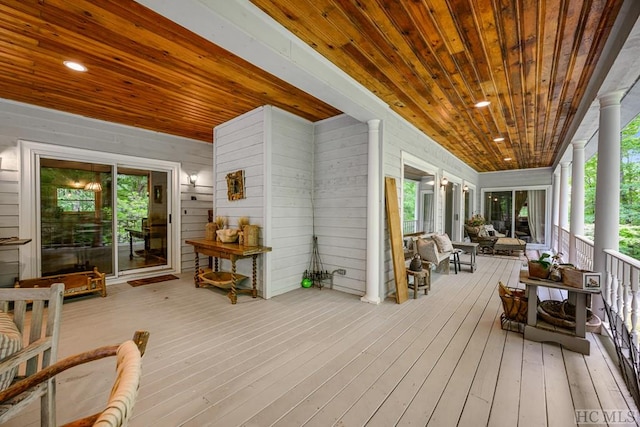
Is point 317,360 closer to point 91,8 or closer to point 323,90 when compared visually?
point 323,90

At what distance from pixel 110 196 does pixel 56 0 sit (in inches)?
137

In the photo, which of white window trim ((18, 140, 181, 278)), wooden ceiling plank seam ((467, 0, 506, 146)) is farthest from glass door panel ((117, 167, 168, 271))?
wooden ceiling plank seam ((467, 0, 506, 146))

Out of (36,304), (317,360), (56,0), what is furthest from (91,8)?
(317,360)

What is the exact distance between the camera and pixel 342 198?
13.3ft

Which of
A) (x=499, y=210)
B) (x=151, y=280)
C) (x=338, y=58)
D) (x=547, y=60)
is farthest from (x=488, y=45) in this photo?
(x=499, y=210)

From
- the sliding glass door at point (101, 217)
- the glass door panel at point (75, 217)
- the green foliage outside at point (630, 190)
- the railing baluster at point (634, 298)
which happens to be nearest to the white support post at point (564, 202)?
the green foliage outside at point (630, 190)

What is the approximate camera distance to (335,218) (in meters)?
4.16

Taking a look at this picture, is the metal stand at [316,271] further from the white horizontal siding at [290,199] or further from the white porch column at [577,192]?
the white porch column at [577,192]

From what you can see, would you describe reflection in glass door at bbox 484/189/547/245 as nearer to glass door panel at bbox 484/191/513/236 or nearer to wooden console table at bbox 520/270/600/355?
glass door panel at bbox 484/191/513/236

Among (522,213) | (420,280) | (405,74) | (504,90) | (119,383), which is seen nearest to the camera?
(119,383)

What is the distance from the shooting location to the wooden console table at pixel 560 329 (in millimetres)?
2336

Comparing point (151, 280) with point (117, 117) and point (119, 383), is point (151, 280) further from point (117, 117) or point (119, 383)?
point (119, 383)

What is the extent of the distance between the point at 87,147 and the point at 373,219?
4726 millimetres

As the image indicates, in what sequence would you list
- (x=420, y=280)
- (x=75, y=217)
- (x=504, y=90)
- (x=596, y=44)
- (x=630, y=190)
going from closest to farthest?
1. (x=596, y=44)
2. (x=504, y=90)
3. (x=420, y=280)
4. (x=75, y=217)
5. (x=630, y=190)
